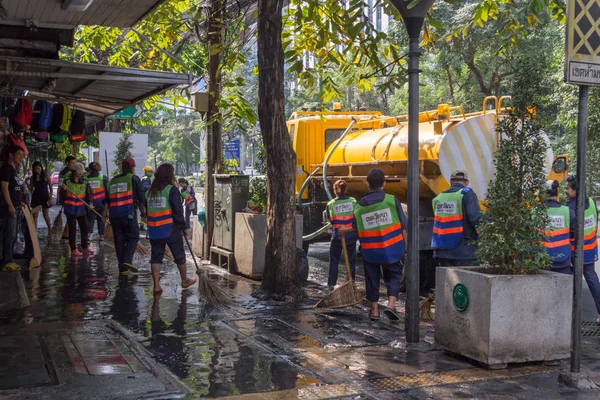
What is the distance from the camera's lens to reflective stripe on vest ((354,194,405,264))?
318 inches

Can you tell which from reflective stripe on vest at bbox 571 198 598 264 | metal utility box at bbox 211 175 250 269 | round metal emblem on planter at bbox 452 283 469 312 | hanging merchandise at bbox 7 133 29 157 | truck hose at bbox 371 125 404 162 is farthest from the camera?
metal utility box at bbox 211 175 250 269

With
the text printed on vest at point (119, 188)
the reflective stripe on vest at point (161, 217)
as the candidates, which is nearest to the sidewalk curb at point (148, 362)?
the reflective stripe on vest at point (161, 217)

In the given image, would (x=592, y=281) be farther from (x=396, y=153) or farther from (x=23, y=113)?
(x=23, y=113)

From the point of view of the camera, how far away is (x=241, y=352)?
645 centimetres

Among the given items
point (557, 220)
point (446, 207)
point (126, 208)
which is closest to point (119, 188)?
point (126, 208)

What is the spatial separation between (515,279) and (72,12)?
5.00m

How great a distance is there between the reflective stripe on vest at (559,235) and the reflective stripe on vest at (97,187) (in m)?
8.61

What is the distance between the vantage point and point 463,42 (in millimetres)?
26578

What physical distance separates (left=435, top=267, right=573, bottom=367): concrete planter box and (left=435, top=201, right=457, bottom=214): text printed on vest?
2.17 m

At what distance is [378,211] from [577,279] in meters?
2.89

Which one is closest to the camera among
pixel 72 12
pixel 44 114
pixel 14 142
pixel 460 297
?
pixel 460 297

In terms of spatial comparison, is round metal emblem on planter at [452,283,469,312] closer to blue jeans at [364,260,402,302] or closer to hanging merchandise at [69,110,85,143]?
blue jeans at [364,260,402,302]

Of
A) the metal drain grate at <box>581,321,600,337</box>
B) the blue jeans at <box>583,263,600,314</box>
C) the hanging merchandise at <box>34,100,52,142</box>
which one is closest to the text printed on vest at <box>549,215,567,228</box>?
the blue jeans at <box>583,263,600,314</box>

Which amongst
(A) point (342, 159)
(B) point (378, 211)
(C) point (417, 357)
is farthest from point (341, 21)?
→ (C) point (417, 357)
